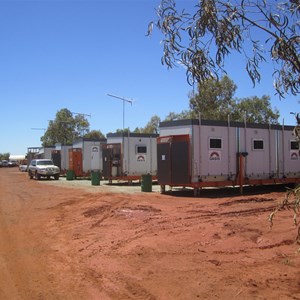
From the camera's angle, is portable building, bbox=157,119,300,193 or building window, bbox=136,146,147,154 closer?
portable building, bbox=157,119,300,193

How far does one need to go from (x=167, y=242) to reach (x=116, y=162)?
20440 mm

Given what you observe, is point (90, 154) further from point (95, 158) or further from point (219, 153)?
point (219, 153)

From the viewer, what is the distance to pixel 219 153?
66.9 ft

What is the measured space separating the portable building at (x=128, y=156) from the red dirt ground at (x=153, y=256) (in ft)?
51.0

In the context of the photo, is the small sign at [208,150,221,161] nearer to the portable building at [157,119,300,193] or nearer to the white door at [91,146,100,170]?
the portable building at [157,119,300,193]

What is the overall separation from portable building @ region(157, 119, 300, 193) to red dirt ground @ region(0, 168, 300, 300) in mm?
6323

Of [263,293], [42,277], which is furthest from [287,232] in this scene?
[42,277]

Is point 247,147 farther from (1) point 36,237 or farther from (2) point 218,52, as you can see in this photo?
(2) point 218,52

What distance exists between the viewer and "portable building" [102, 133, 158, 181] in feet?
95.3

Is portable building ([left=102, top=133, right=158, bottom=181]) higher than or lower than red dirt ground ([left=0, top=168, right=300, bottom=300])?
higher

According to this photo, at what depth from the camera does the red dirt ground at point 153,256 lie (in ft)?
19.9

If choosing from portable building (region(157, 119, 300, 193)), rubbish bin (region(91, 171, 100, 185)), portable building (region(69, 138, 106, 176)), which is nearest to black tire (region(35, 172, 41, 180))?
portable building (region(69, 138, 106, 176))

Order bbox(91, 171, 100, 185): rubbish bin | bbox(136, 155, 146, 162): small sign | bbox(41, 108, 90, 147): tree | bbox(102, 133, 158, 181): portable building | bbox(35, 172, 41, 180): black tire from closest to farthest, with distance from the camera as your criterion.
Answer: bbox(91, 171, 100, 185): rubbish bin
bbox(102, 133, 158, 181): portable building
bbox(136, 155, 146, 162): small sign
bbox(35, 172, 41, 180): black tire
bbox(41, 108, 90, 147): tree

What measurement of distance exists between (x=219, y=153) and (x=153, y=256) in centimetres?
1301
